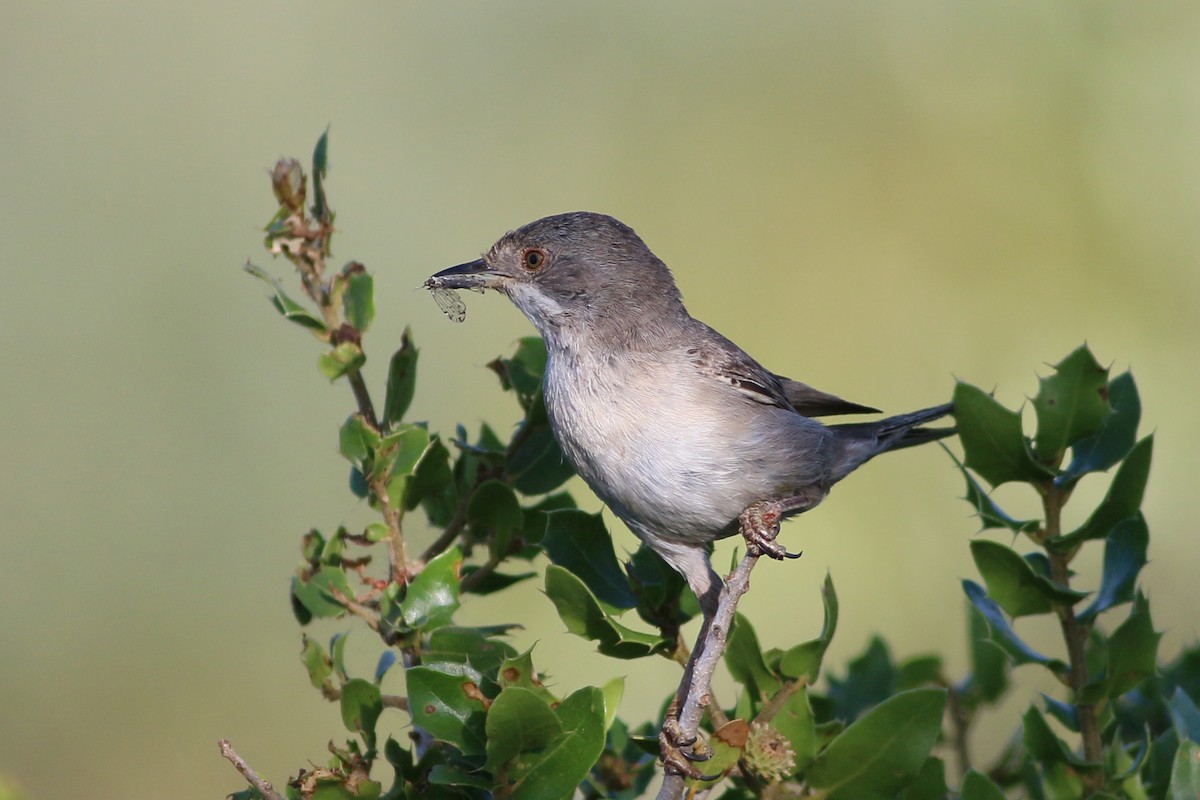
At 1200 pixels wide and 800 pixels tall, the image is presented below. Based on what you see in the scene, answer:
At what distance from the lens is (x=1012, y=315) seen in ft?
20.8

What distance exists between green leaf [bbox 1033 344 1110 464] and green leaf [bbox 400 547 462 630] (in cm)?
149

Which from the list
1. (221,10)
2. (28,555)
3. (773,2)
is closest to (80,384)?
(28,555)

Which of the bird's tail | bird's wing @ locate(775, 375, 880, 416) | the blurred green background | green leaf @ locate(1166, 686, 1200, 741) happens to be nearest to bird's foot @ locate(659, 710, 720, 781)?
green leaf @ locate(1166, 686, 1200, 741)

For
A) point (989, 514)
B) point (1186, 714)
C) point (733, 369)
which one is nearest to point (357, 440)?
point (733, 369)

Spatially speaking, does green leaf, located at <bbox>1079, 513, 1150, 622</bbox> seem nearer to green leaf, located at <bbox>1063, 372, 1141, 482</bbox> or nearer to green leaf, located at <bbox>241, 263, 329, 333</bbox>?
green leaf, located at <bbox>1063, 372, 1141, 482</bbox>

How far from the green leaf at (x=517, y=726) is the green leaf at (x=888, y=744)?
690mm

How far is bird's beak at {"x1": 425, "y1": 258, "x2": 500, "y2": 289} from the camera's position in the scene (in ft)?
12.5

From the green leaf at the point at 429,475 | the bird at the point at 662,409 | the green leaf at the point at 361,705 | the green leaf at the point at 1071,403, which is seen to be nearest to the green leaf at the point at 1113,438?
the green leaf at the point at 1071,403

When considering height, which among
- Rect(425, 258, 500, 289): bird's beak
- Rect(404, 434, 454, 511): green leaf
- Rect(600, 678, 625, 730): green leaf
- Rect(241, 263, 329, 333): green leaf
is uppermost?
Rect(425, 258, 500, 289): bird's beak

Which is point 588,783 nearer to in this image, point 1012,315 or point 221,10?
point 1012,315

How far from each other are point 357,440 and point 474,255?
11.0 ft

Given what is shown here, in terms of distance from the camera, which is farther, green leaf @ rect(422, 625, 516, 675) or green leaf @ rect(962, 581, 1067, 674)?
green leaf @ rect(962, 581, 1067, 674)

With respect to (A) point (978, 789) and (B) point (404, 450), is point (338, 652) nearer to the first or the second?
(B) point (404, 450)

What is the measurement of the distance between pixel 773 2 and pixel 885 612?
375 cm
